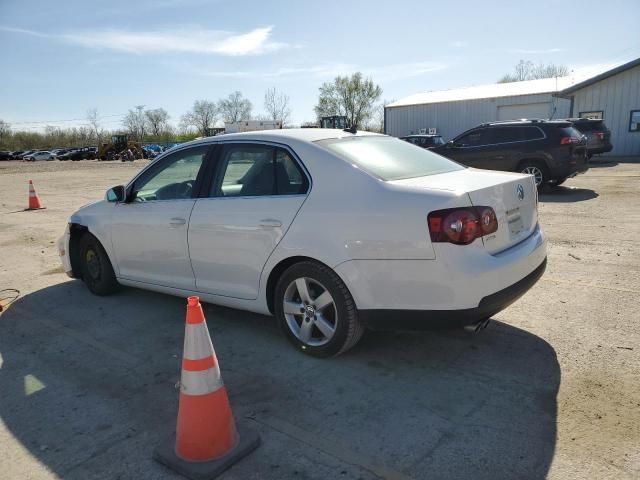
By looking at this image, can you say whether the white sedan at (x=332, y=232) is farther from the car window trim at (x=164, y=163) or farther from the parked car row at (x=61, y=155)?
the parked car row at (x=61, y=155)

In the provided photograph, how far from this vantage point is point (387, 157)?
379cm

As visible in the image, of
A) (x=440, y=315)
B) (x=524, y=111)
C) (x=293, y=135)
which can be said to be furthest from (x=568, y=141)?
(x=524, y=111)

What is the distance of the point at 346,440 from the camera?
8.79 feet

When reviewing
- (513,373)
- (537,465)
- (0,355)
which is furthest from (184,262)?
(537,465)

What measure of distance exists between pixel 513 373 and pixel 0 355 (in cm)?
389

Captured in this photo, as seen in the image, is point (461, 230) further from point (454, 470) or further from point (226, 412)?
point (226, 412)

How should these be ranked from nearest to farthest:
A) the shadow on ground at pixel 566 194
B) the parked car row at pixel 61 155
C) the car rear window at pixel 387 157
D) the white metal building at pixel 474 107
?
the car rear window at pixel 387 157 → the shadow on ground at pixel 566 194 → the white metal building at pixel 474 107 → the parked car row at pixel 61 155

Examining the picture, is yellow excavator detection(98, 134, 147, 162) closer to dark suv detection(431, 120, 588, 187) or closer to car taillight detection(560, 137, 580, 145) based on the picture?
dark suv detection(431, 120, 588, 187)

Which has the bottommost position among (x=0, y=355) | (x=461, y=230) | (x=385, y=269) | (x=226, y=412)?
(x=0, y=355)

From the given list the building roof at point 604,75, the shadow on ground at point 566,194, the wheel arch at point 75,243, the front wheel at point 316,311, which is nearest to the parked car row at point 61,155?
the building roof at point 604,75

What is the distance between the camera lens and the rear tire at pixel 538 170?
1145cm

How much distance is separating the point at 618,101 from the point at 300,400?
26373 millimetres

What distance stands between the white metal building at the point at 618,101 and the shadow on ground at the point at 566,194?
14.5m

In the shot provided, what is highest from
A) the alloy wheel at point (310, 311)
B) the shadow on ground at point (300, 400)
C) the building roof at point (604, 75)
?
the building roof at point (604, 75)
